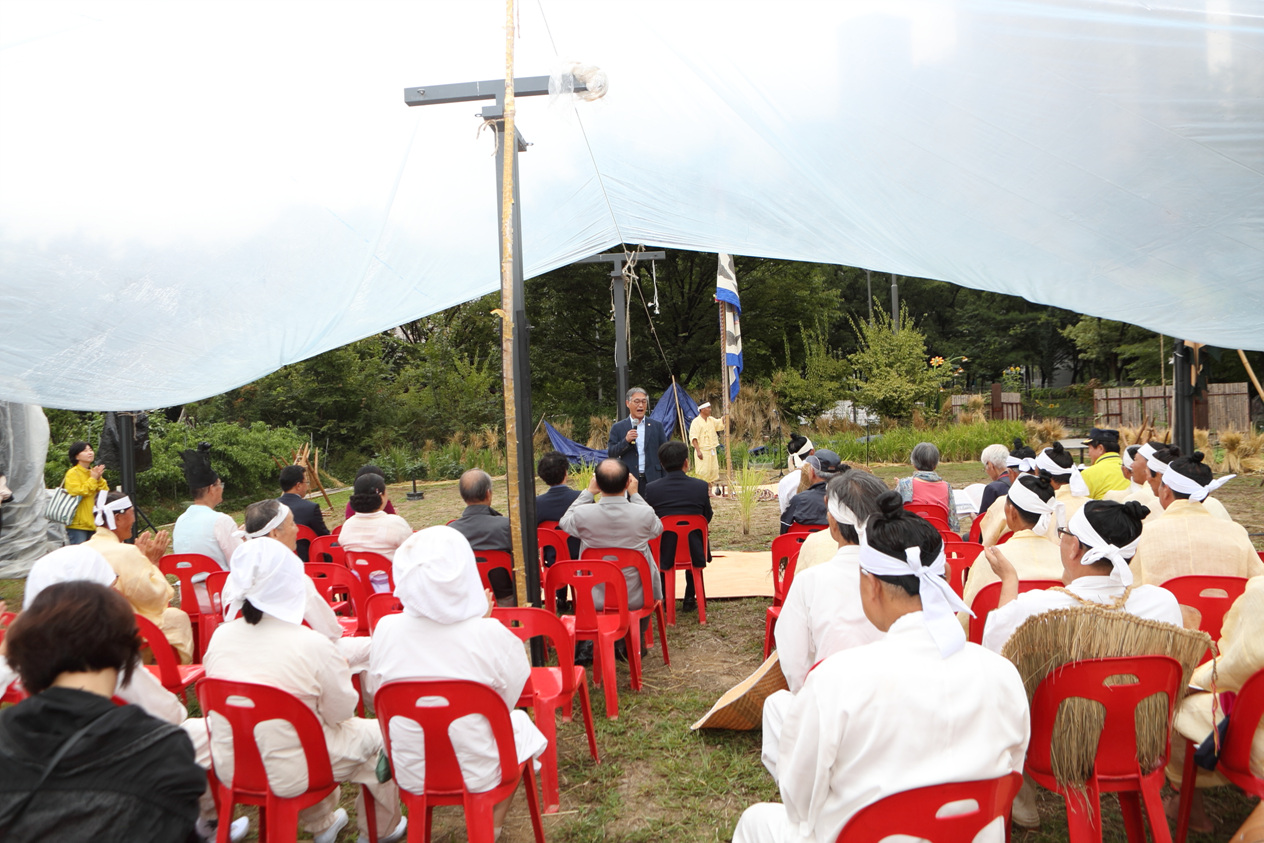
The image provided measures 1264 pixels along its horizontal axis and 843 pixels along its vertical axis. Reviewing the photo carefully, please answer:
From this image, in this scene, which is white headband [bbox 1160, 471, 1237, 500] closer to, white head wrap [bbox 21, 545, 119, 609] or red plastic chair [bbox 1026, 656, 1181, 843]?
red plastic chair [bbox 1026, 656, 1181, 843]

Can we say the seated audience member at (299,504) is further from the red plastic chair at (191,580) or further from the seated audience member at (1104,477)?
the seated audience member at (1104,477)

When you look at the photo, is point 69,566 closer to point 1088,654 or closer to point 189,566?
point 189,566

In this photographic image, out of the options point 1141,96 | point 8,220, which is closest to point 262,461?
point 8,220

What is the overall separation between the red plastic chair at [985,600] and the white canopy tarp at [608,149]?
1.21 metres

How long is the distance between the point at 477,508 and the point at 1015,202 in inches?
114

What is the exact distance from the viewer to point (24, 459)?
27.9 feet

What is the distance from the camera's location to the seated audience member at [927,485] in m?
5.17

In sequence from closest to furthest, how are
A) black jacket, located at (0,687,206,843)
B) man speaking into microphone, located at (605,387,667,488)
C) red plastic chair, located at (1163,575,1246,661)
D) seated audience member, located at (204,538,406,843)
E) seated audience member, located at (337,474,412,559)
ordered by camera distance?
black jacket, located at (0,687,206,843), seated audience member, located at (204,538,406,843), red plastic chair, located at (1163,575,1246,661), seated audience member, located at (337,474,412,559), man speaking into microphone, located at (605,387,667,488)

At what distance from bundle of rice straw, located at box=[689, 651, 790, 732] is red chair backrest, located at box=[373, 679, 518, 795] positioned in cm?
144

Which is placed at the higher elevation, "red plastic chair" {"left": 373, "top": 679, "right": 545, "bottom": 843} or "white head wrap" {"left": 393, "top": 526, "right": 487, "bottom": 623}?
"white head wrap" {"left": 393, "top": 526, "right": 487, "bottom": 623}

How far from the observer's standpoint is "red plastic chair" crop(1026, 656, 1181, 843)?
6.89 feet

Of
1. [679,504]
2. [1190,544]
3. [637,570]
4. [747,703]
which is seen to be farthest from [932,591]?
[679,504]

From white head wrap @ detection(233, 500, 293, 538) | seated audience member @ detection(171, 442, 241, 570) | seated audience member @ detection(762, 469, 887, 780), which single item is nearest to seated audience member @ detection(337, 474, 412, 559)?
seated audience member @ detection(171, 442, 241, 570)

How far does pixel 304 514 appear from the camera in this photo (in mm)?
5211
